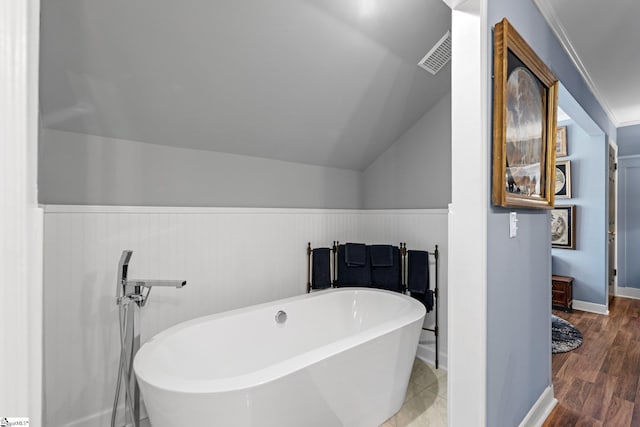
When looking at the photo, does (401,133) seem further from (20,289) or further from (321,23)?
(20,289)

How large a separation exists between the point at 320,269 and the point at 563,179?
361cm

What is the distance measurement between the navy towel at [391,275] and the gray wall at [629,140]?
392cm

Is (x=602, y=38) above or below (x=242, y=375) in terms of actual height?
above

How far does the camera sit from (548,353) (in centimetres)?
200

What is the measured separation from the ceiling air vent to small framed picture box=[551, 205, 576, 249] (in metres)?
2.86

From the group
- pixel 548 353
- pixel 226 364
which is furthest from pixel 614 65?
pixel 226 364

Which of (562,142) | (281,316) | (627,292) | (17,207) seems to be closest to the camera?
(17,207)

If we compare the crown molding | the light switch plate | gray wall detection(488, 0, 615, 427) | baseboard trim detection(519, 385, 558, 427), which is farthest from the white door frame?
the crown molding

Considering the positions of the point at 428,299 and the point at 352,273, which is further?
the point at 352,273

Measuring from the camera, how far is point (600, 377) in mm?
2367

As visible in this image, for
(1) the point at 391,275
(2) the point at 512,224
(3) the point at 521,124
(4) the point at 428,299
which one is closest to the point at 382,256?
(1) the point at 391,275

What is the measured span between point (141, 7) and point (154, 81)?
38cm

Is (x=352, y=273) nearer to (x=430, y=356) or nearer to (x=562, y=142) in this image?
(x=430, y=356)

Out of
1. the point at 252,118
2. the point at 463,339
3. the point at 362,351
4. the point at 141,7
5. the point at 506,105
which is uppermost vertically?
the point at 141,7
